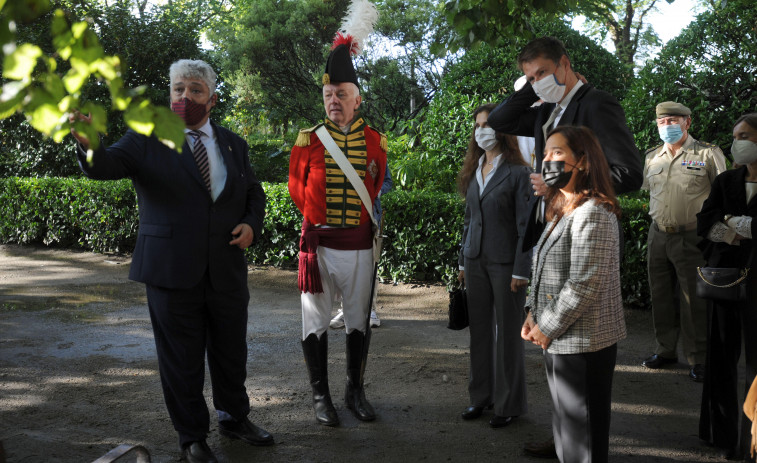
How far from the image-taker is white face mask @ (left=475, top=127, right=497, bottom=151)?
15.2 ft

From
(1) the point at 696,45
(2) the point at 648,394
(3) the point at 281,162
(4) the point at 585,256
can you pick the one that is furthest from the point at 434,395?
(3) the point at 281,162

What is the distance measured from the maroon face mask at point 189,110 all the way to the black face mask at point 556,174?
2.01 metres

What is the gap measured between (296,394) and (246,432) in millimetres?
907

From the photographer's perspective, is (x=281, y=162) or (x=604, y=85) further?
(x=281, y=162)

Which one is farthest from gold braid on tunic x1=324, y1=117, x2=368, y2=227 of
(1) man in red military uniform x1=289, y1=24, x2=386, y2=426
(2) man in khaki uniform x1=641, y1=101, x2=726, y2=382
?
(2) man in khaki uniform x1=641, y1=101, x2=726, y2=382

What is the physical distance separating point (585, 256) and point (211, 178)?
2199mm

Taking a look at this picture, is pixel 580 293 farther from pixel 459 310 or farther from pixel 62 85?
pixel 62 85

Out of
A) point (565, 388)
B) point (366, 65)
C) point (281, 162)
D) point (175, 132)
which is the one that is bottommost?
point (565, 388)

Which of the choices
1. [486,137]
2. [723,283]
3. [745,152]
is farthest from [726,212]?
[486,137]

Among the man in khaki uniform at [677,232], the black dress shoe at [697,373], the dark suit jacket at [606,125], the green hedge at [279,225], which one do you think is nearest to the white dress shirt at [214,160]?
the dark suit jacket at [606,125]

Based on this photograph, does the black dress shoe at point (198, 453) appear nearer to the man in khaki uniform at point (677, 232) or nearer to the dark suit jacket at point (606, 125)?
the dark suit jacket at point (606, 125)

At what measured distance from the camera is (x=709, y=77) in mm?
7430

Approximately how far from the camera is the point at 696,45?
755cm

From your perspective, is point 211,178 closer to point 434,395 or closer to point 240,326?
point 240,326
